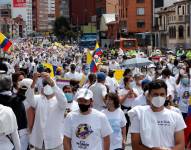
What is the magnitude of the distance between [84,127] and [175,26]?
8130 cm

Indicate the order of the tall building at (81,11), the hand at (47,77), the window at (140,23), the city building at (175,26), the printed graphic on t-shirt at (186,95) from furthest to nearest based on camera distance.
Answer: the tall building at (81,11) → the window at (140,23) → the city building at (175,26) → the printed graphic on t-shirt at (186,95) → the hand at (47,77)

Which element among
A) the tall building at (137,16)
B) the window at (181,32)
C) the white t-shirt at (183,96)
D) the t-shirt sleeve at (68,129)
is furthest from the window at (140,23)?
the t-shirt sleeve at (68,129)

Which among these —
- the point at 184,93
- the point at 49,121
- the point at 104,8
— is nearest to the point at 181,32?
the point at 104,8

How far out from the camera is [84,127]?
21.7 ft

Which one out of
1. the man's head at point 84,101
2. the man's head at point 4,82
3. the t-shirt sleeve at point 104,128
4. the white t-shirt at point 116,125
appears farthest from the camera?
the white t-shirt at point 116,125

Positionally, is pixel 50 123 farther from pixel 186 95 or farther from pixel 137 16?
pixel 137 16

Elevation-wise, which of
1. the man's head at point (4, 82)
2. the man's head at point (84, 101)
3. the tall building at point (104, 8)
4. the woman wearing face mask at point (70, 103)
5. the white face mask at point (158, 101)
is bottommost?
the woman wearing face mask at point (70, 103)

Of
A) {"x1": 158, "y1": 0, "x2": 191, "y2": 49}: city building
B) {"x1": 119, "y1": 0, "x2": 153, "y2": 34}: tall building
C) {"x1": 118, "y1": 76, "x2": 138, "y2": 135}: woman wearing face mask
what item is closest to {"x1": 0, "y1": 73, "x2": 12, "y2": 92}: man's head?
{"x1": 118, "y1": 76, "x2": 138, "y2": 135}: woman wearing face mask

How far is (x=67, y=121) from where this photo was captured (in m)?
6.66

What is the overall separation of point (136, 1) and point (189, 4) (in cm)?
2338

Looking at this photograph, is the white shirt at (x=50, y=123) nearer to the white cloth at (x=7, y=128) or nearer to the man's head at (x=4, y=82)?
the man's head at (x=4, y=82)

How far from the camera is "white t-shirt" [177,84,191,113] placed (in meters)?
12.0

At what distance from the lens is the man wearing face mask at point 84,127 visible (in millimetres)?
6586

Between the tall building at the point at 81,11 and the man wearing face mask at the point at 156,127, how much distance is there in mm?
150512
